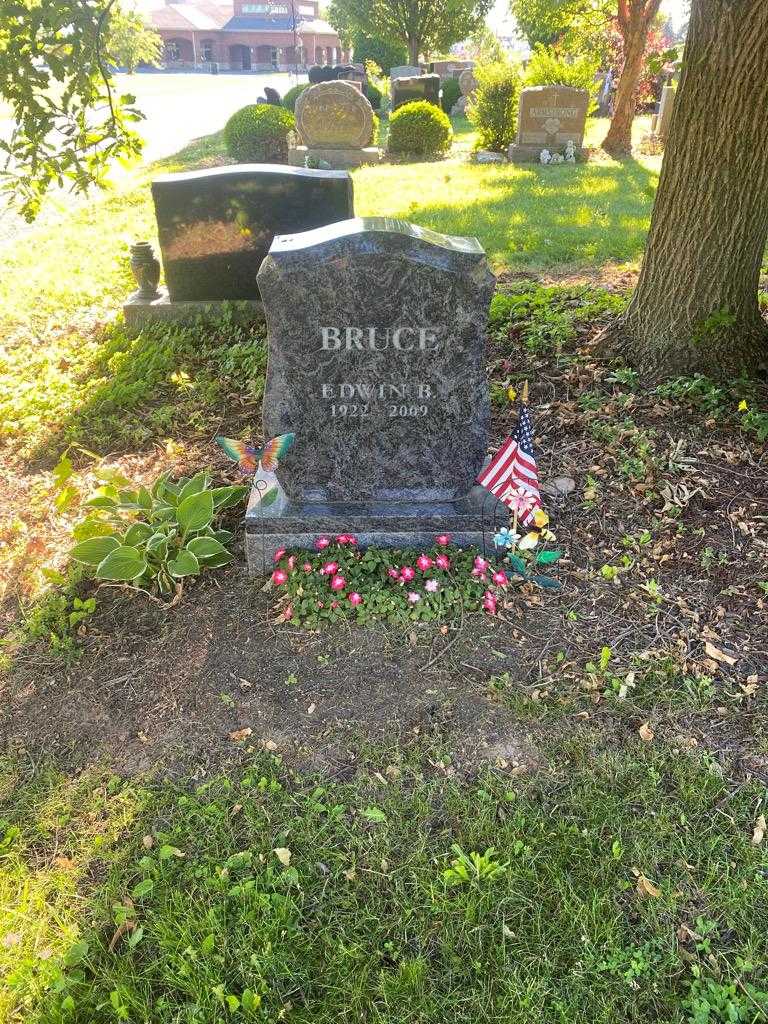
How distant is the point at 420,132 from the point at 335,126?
6.27ft

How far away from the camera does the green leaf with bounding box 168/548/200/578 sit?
352 centimetres

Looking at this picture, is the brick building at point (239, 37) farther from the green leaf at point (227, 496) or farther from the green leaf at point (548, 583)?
the green leaf at point (548, 583)

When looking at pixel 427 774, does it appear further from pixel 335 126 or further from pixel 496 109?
pixel 496 109

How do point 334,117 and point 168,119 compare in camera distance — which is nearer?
point 334,117

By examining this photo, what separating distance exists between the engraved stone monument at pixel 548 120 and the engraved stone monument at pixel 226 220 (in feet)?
33.7

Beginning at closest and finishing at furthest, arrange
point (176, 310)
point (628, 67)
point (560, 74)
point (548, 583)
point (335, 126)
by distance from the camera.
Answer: point (548, 583) < point (176, 310) < point (628, 67) < point (335, 126) < point (560, 74)

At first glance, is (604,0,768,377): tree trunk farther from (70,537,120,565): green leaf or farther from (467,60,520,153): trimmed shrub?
(467,60,520,153): trimmed shrub

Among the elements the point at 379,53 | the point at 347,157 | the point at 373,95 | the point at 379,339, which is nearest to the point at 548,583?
the point at 379,339

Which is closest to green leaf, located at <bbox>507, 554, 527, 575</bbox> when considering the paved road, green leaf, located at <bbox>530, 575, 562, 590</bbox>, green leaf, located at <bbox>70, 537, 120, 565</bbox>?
green leaf, located at <bbox>530, 575, 562, 590</bbox>

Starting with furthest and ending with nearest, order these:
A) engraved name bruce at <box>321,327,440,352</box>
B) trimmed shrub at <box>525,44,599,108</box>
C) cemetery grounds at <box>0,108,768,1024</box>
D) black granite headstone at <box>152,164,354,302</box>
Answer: trimmed shrub at <box>525,44,599,108</box>
black granite headstone at <box>152,164,354,302</box>
engraved name bruce at <box>321,327,440,352</box>
cemetery grounds at <box>0,108,768,1024</box>

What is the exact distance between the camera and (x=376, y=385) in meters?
3.64

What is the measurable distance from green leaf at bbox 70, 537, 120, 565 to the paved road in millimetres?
2317

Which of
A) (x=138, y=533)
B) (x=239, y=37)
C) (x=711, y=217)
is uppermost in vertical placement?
(x=239, y=37)

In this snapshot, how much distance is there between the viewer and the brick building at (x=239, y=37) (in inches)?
3041
